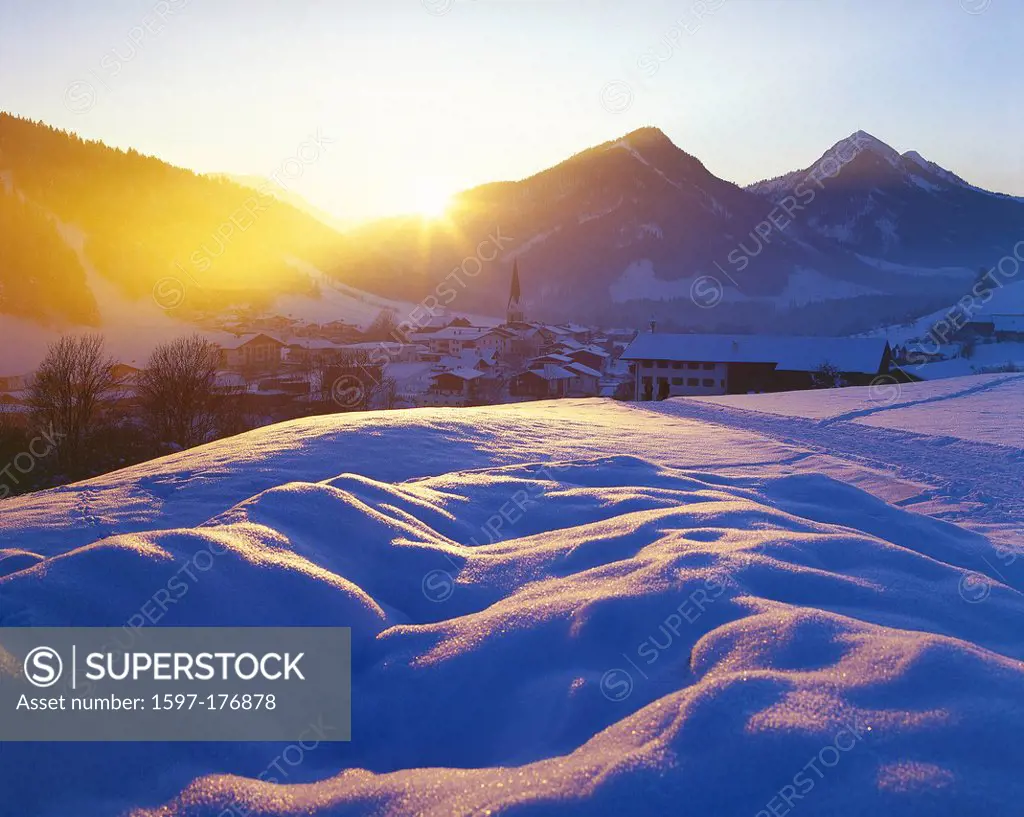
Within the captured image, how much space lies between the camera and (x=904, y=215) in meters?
182

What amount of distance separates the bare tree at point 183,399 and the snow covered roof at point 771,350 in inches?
745

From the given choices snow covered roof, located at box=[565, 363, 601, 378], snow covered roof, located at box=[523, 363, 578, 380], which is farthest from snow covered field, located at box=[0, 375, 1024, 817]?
snow covered roof, located at box=[565, 363, 601, 378]

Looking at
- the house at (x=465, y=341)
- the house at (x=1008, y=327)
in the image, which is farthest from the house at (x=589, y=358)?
the house at (x=1008, y=327)

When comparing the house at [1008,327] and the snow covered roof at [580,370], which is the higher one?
the house at [1008,327]

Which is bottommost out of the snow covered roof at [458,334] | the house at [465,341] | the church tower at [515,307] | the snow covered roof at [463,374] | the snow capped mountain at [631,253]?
the snow covered roof at [463,374]

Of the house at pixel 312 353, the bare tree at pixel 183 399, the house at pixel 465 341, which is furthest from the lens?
the house at pixel 465 341

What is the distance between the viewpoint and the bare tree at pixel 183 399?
24.4 meters

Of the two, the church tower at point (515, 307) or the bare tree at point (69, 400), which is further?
the church tower at point (515, 307)

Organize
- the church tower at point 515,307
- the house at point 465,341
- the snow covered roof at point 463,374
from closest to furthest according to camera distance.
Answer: the snow covered roof at point 463,374, the house at point 465,341, the church tower at point 515,307

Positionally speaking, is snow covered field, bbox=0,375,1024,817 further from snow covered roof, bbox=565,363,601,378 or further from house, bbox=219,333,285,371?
house, bbox=219,333,285,371

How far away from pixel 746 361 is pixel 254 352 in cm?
3284

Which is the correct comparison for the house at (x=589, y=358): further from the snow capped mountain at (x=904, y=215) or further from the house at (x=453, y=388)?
the snow capped mountain at (x=904, y=215)

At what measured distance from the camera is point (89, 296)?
203 ft

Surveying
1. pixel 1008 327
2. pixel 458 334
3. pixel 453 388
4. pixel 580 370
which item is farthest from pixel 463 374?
pixel 1008 327
